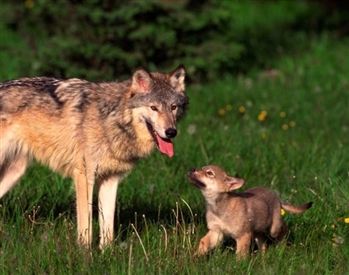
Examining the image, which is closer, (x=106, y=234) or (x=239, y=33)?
(x=106, y=234)

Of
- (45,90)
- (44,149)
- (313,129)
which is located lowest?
(313,129)

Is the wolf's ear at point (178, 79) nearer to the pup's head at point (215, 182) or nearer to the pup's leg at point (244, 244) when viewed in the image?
the pup's head at point (215, 182)

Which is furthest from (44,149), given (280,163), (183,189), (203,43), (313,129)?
(203,43)

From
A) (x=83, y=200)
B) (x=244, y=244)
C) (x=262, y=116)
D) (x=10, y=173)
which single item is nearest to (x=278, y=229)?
(x=244, y=244)

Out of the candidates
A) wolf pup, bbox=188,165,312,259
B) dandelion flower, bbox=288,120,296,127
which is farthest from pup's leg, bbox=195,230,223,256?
dandelion flower, bbox=288,120,296,127

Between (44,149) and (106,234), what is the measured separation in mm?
981

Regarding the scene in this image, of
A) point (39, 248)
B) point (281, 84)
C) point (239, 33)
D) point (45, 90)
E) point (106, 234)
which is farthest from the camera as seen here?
point (239, 33)

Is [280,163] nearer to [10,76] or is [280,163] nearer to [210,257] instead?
[210,257]

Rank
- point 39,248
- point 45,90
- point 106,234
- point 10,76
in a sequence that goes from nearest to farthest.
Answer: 1. point 39,248
2. point 106,234
3. point 45,90
4. point 10,76

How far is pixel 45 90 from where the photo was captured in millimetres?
7297

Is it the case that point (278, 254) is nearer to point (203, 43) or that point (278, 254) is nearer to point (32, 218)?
point (32, 218)

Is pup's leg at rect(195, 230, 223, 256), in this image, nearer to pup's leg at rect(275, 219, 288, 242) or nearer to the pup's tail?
pup's leg at rect(275, 219, 288, 242)

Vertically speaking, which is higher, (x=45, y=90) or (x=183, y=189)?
(x=45, y=90)

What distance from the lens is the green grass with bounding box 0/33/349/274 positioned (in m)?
6.19
